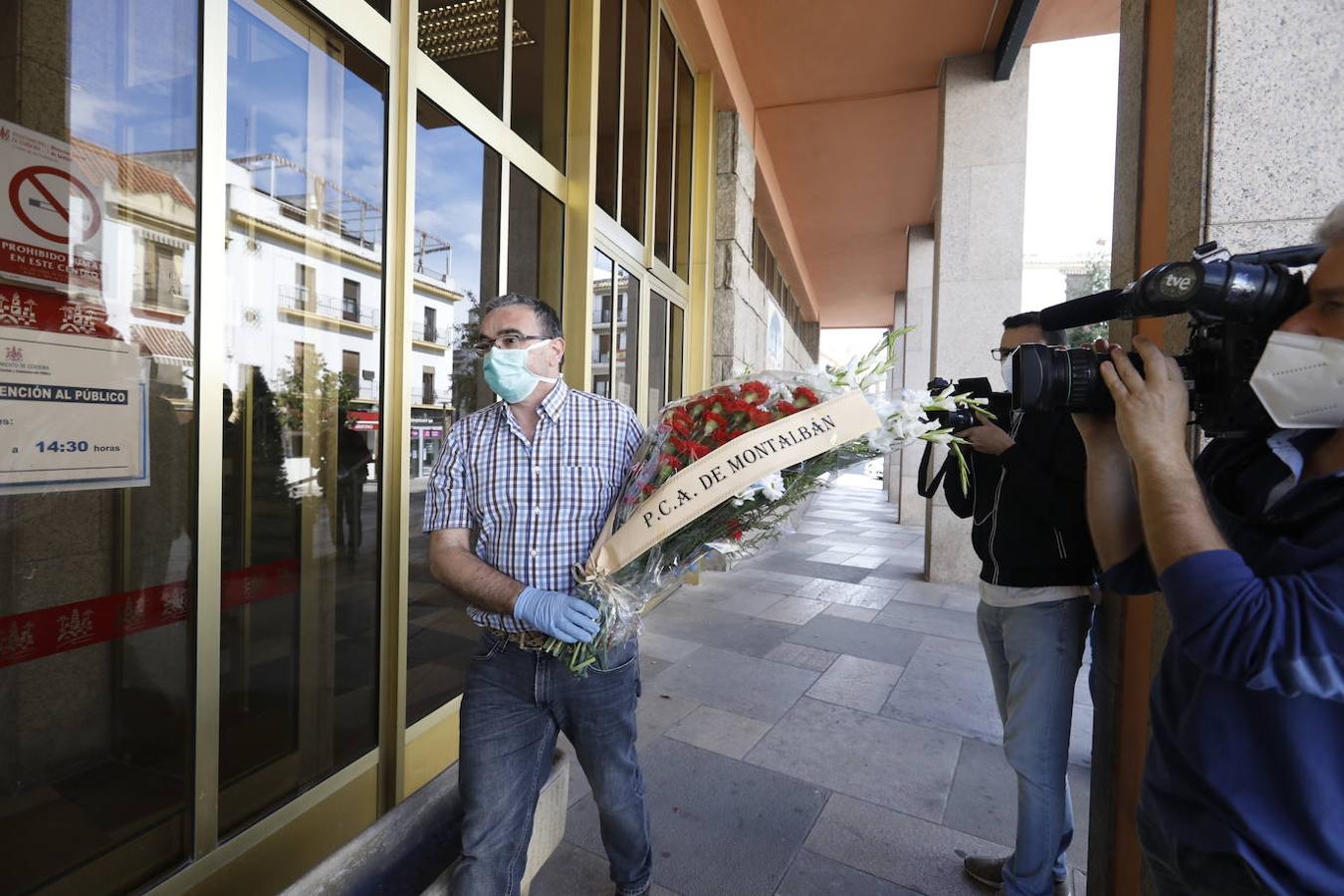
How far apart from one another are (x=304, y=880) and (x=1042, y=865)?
2.26 meters

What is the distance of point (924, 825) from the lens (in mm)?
2801

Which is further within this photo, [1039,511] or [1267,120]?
[1039,511]

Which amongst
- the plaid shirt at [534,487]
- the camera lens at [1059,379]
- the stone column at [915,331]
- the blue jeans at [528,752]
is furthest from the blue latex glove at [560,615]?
the stone column at [915,331]

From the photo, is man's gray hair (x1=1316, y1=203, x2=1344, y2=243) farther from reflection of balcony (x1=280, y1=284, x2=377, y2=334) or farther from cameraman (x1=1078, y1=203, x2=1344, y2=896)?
reflection of balcony (x1=280, y1=284, x2=377, y2=334)

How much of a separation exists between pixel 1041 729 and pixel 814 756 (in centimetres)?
148

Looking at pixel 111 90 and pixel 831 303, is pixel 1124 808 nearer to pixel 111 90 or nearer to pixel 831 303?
pixel 111 90

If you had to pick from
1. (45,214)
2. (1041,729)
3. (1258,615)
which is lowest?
(1041,729)

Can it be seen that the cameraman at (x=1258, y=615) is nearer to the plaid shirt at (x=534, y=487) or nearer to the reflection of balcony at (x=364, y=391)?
the plaid shirt at (x=534, y=487)

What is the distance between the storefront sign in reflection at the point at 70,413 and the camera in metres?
1.71

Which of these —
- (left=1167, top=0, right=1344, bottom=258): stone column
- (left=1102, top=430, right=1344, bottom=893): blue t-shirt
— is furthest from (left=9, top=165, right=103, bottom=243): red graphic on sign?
(left=1167, top=0, right=1344, bottom=258): stone column

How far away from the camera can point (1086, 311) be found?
4.92 feet

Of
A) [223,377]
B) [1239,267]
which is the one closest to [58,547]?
[223,377]

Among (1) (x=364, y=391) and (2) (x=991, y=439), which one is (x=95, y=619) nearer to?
(1) (x=364, y=391)

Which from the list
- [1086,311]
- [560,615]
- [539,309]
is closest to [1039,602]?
[1086,311]
